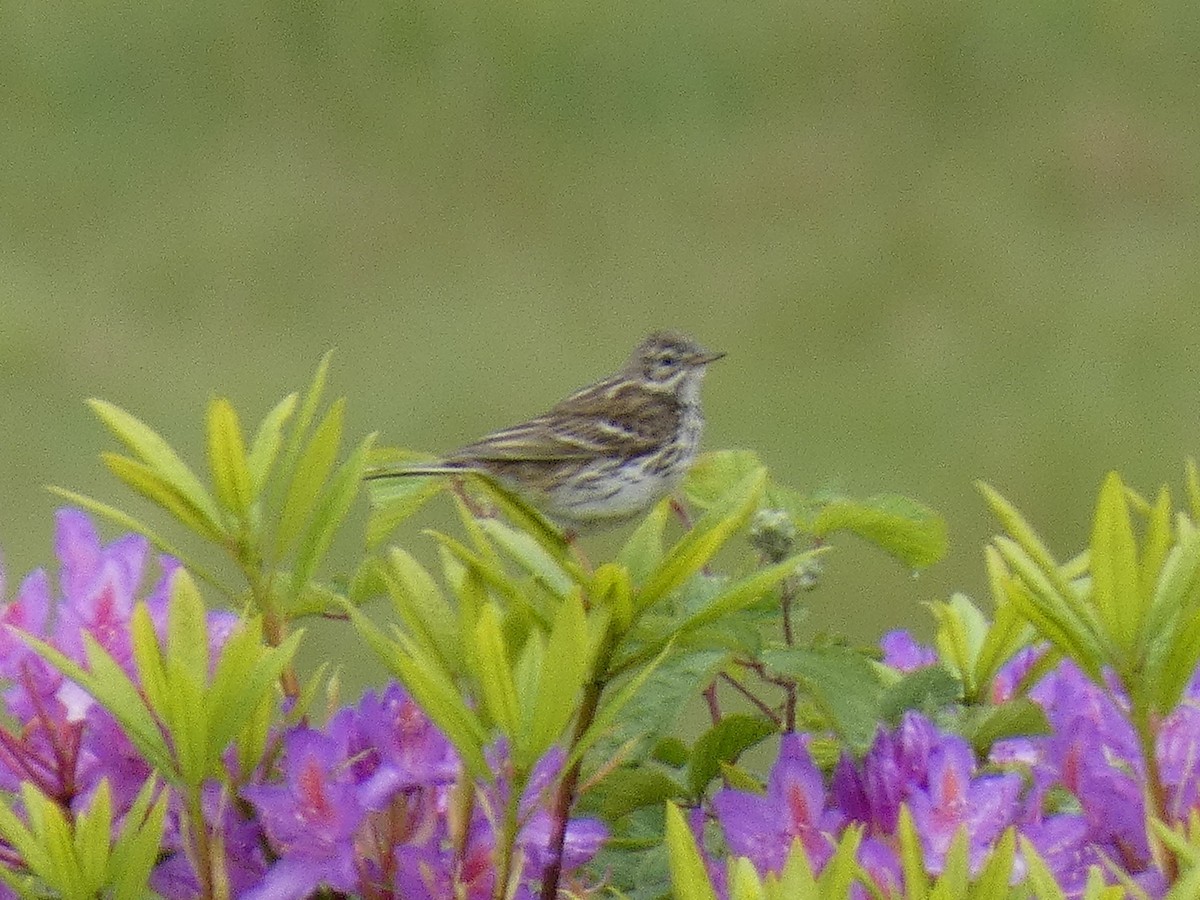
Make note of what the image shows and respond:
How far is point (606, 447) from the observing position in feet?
14.6

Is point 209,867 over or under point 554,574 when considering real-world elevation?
under

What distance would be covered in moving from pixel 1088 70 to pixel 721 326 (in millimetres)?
2562

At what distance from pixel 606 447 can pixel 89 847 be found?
325 cm

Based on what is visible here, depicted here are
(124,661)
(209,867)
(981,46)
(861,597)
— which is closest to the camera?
(209,867)

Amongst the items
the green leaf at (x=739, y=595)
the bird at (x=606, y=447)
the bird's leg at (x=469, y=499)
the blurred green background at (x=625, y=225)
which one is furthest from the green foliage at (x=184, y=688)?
the blurred green background at (x=625, y=225)

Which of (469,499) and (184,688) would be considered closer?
(184,688)

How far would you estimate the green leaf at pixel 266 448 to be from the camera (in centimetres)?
142

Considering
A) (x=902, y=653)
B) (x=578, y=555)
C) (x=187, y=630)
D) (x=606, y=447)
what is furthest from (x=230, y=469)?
(x=606, y=447)

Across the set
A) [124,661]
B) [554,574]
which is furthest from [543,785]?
[124,661]

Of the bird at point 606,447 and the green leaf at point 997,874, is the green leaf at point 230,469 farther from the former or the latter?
the bird at point 606,447

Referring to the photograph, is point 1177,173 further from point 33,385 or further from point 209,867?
point 209,867

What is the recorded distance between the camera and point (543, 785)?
52.6 inches

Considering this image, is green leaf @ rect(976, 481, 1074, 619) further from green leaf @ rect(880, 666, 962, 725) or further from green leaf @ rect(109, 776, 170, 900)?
green leaf @ rect(109, 776, 170, 900)

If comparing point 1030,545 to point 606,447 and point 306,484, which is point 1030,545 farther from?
point 606,447
